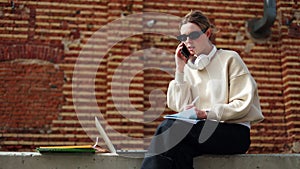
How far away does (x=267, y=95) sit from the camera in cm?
675

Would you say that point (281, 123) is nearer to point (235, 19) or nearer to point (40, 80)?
point (235, 19)

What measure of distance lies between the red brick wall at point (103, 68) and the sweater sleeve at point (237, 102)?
9.56ft

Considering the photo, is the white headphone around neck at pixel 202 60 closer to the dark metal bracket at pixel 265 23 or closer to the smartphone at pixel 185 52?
the smartphone at pixel 185 52

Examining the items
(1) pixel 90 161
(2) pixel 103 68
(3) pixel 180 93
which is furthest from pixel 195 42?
(2) pixel 103 68

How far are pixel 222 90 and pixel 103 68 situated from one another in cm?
326

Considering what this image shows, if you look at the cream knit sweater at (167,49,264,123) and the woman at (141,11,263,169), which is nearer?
the woman at (141,11,263,169)

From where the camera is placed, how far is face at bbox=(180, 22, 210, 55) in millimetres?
3572

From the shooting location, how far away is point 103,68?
6496mm

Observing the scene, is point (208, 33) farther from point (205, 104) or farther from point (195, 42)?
point (205, 104)

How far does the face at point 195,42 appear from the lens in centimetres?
357

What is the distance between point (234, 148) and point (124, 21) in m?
3.54

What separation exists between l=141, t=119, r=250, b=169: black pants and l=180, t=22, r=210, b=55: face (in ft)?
2.04

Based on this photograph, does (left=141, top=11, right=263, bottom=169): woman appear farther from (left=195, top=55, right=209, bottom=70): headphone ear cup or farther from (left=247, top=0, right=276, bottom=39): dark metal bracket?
(left=247, top=0, right=276, bottom=39): dark metal bracket

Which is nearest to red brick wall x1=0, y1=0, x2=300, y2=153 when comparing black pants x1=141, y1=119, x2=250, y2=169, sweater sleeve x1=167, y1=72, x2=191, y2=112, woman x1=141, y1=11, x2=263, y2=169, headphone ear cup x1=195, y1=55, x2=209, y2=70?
sweater sleeve x1=167, y1=72, x2=191, y2=112
